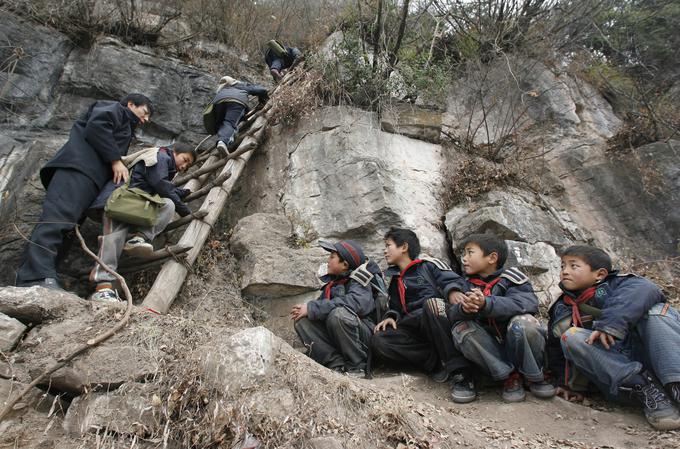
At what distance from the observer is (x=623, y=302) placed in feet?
10.7

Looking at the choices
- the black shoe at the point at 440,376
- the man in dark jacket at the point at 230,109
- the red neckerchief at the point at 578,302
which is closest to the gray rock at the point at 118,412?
the black shoe at the point at 440,376

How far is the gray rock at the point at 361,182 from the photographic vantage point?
18.3ft

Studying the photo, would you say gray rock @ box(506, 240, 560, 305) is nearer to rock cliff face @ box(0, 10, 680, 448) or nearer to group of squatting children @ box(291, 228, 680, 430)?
rock cliff face @ box(0, 10, 680, 448)

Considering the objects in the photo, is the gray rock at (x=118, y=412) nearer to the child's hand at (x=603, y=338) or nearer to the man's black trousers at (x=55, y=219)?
the man's black trousers at (x=55, y=219)

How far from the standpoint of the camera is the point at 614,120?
8125mm

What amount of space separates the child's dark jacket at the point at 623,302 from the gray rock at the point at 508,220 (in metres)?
2.11

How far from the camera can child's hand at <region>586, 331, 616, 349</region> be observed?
126 inches

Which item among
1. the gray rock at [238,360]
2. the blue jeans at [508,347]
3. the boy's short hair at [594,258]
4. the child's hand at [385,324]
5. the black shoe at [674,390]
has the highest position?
→ the boy's short hair at [594,258]

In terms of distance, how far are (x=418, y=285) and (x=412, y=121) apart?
316cm

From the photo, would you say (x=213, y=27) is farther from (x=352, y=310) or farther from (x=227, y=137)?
(x=352, y=310)

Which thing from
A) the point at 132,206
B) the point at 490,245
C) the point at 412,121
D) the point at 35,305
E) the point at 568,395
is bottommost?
the point at 35,305

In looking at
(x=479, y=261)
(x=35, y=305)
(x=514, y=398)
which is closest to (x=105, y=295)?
(x=35, y=305)

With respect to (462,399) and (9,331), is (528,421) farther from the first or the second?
(9,331)

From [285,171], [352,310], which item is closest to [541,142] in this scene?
[285,171]
